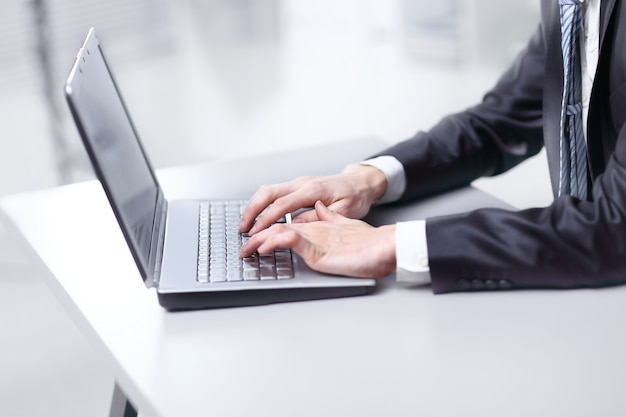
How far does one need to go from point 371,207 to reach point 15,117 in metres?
3.08

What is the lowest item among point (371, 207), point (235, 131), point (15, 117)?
point (235, 131)

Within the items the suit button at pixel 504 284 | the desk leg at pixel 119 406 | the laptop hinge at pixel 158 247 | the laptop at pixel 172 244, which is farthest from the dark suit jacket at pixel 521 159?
the desk leg at pixel 119 406

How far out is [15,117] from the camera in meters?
4.02

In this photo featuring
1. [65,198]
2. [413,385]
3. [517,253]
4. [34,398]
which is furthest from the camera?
[34,398]

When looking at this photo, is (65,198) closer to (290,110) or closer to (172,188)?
(172,188)

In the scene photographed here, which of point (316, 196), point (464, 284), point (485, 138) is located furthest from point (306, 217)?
point (485, 138)

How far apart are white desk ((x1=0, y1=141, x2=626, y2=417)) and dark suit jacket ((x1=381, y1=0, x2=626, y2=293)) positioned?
33mm

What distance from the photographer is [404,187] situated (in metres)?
1.41

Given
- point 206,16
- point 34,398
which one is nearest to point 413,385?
point 34,398

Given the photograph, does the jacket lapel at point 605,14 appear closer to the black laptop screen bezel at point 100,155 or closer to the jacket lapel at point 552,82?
the jacket lapel at point 552,82

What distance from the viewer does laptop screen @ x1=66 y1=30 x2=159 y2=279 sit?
3.25 ft

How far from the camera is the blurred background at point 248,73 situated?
3760 mm

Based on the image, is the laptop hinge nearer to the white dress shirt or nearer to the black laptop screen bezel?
the black laptop screen bezel

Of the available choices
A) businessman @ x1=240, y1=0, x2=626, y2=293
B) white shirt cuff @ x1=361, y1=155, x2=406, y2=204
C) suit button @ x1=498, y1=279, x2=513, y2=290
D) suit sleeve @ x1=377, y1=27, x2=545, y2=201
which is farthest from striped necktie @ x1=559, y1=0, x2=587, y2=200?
suit button @ x1=498, y1=279, x2=513, y2=290
